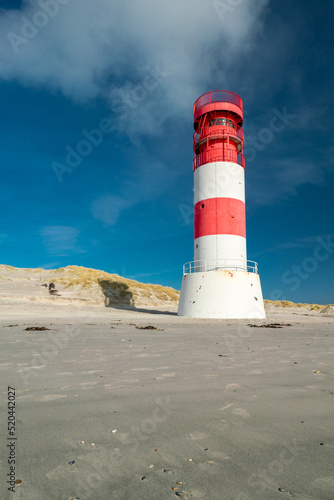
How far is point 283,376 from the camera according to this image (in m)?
3.79

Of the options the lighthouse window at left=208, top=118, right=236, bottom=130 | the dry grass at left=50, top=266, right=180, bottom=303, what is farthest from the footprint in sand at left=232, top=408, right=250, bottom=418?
the dry grass at left=50, top=266, right=180, bottom=303

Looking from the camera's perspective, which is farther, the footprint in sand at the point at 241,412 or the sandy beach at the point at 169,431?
the footprint in sand at the point at 241,412

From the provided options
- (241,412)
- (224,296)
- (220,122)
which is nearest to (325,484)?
(241,412)

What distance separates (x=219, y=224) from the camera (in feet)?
58.5

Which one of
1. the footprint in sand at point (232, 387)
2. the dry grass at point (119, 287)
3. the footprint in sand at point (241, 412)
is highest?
the dry grass at point (119, 287)

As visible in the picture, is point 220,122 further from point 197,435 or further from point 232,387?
point 197,435

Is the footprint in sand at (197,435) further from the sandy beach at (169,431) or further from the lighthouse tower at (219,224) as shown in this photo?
the lighthouse tower at (219,224)

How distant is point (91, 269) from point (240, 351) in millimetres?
35349

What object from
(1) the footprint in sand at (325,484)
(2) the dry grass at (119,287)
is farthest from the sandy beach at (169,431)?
(2) the dry grass at (119,287)

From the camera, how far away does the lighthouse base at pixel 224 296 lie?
53.0ft

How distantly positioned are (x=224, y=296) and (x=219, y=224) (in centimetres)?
436

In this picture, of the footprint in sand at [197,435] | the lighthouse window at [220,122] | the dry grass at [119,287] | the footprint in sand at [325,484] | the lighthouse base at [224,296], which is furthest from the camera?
the dry grass at [119,287]

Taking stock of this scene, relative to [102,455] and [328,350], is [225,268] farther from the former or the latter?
[102,455]

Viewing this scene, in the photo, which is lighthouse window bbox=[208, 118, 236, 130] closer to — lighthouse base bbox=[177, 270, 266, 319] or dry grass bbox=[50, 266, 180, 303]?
lighthouse base bbox=[177, 270, 266, 319]
